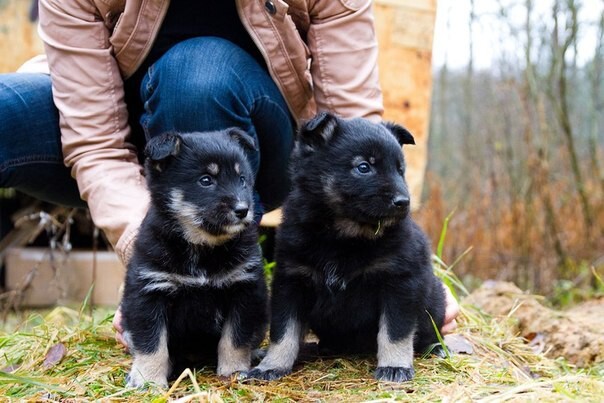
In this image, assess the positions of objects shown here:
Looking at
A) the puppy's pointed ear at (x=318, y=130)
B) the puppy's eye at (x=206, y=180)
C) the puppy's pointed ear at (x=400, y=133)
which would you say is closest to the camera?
the puppy's eye at (x=206, y=180)

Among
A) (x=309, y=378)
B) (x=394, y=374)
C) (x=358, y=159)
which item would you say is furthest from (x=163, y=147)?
(x=394, y=374)

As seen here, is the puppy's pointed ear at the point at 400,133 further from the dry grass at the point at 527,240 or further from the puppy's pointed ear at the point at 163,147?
the dry grass at the point at 527,240

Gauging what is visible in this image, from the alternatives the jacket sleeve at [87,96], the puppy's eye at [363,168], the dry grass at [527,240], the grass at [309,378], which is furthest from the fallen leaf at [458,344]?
the dry grass at [527,240]

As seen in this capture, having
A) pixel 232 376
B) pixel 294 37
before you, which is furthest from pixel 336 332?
pixel 294 37

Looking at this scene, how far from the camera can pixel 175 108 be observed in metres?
3.72

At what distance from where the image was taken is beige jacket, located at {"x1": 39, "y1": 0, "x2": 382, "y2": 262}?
369 cm

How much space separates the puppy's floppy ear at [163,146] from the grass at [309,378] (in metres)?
0.93

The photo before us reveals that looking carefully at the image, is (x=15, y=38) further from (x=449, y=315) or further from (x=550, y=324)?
(x=550, y=324)

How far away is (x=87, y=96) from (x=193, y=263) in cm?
122

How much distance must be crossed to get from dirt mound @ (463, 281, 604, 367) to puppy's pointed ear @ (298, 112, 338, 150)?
2010mm

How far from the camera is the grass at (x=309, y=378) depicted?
2900 mm

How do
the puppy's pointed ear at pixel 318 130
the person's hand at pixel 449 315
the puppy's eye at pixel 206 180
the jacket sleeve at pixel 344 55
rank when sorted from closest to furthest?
the puppy's eye at pixel 206 180 < the puppy's pointed ear at pixel 318 130 < the person's hand at pixel 449 315 < the jacket sleeve at pixel 344 55

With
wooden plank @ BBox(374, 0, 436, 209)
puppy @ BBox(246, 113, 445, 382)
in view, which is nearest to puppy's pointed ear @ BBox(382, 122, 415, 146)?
puppy @ BBox(246, 113, 445, 382)

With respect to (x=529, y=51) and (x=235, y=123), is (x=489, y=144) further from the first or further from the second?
(x=235, y=123)
